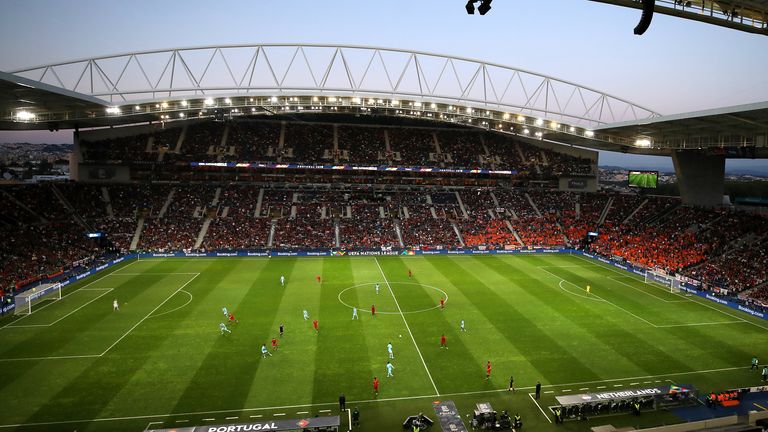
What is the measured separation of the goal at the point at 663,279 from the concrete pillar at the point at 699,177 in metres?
18.0

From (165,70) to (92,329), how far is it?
82.7 feet

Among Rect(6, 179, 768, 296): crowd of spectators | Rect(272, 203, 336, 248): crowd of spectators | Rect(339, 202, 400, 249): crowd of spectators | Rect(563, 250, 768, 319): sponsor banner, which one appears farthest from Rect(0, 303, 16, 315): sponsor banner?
Rect(563, 250, 768, 319): sponsor banner

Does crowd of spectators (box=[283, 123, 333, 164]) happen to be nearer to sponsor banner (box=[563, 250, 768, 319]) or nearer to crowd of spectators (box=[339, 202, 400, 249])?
crowd of spectators (box=[339, 202, 400, 249])

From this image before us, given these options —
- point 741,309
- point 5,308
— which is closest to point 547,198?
point 741,309

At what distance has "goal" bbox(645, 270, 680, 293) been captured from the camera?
36625mm

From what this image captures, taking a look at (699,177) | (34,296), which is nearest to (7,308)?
(34,296)

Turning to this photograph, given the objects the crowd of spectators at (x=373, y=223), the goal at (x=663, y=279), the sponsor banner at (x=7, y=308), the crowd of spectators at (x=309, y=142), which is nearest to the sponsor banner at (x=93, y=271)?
Answer: the crowd of spectators at (x=373, y=223)

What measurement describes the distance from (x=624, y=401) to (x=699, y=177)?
44418mm

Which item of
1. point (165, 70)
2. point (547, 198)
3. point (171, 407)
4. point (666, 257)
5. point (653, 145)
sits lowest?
point (171, 407)

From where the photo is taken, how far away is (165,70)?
41.3 m

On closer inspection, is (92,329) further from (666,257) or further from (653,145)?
(653,145)

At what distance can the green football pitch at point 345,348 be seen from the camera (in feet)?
60.8

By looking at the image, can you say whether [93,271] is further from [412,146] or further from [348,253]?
[412,146]

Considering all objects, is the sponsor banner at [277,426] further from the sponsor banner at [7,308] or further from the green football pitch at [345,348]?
the sponsor banner at [7,308]
